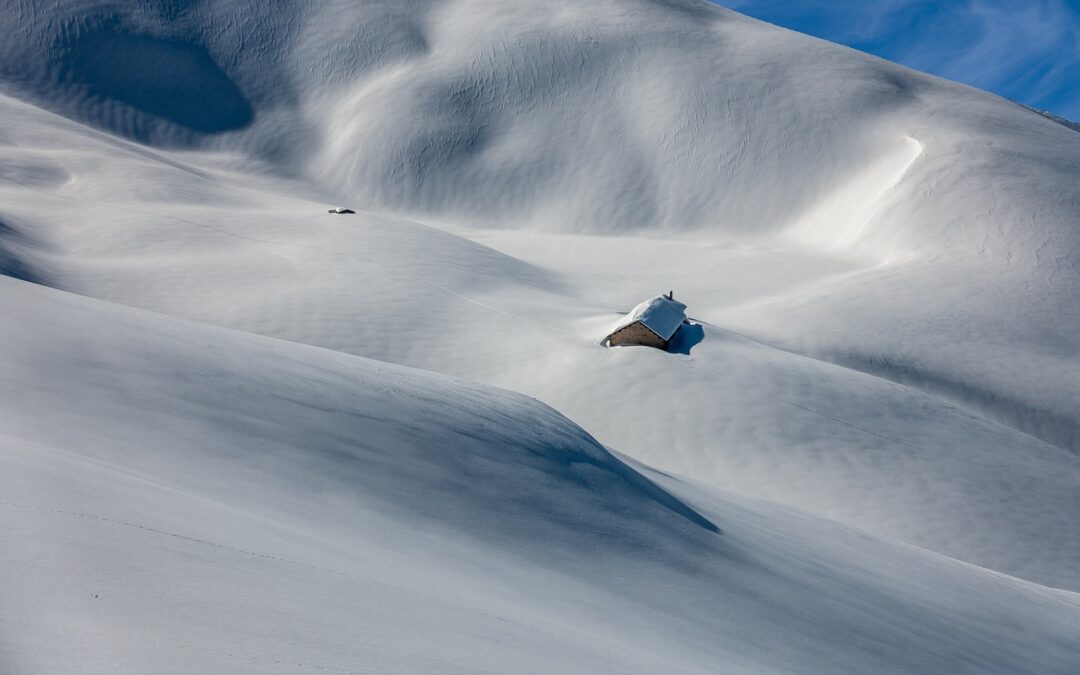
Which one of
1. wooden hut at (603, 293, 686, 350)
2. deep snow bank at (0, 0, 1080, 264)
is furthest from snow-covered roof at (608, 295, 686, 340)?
deep snow bank at (0, 0, 1080, 264)

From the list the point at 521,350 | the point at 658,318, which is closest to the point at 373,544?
the point at 521,350

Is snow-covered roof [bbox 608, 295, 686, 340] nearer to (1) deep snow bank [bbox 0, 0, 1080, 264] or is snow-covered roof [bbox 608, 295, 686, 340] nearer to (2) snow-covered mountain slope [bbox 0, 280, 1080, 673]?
(2) snow-covered mountain slope [bbox 0, 280, 1080, 673]

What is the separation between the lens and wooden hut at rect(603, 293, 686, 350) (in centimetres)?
1798

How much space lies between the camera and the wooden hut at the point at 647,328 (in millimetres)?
17984

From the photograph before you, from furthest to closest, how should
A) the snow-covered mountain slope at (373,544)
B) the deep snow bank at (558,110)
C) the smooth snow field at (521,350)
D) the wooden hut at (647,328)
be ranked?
the deep snow bank at (558,110) < the wooden hut at (647,328) < the smooth snow field at (521,350) < the snow-covered mountain slope at (373,544)

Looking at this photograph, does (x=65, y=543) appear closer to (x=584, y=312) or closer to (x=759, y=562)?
(x=759, y=562)

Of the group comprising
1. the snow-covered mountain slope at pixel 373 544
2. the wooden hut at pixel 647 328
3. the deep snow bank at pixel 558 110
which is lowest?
the snow-covered mountain slope at pixel 373 544

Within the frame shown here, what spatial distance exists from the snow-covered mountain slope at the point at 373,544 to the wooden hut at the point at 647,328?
7.86 meters

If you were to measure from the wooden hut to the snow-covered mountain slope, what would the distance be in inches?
310

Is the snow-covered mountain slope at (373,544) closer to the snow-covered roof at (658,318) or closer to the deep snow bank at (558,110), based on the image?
the snow-covered roof at (658,318)

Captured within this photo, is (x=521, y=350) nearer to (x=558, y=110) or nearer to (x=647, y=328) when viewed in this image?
(x=647, y=328)

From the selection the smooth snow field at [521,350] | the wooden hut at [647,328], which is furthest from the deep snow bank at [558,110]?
the wooden hut at [647,328]

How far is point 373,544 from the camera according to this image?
5.09m

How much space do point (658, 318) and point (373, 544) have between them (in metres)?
13.6
